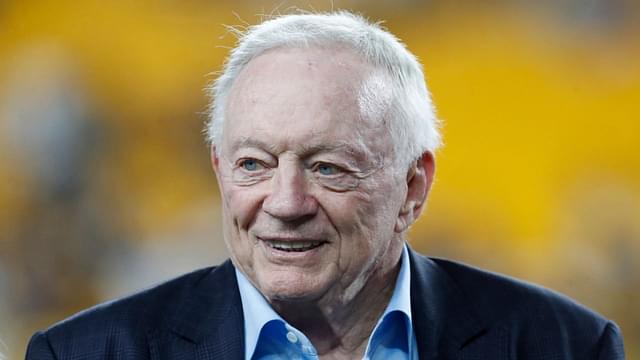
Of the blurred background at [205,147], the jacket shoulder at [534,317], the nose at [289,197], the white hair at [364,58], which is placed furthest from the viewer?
the blurred background at [205,147]

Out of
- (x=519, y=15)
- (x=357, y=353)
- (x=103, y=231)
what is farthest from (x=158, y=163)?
(x=357, y=353)

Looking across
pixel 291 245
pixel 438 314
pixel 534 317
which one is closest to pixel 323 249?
pixel 291 245

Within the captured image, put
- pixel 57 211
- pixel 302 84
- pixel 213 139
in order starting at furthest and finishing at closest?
pixel 57 211 < pixel 213 139 < pixel 302 84

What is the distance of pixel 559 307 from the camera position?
2.23 meters

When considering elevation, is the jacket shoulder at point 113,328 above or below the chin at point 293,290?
below

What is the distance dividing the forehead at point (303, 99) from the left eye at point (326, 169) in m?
0.04

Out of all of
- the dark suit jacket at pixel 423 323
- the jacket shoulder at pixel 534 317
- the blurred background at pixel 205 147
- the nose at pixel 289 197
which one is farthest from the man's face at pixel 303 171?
the blurred background at pixel 205 147

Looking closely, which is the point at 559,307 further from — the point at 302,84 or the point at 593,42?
the point at 593,42

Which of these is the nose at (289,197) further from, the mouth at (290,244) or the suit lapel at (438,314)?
the suit lapel at (438,314)

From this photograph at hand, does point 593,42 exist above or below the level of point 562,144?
above

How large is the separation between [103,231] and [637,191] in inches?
47.1

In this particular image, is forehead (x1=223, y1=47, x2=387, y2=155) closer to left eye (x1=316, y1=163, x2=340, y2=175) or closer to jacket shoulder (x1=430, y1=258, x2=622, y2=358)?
left eye (x1=316, y1=163, x2=340, y2=175)

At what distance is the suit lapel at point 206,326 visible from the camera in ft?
6.75

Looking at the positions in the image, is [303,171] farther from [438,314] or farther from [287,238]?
[438,314]
